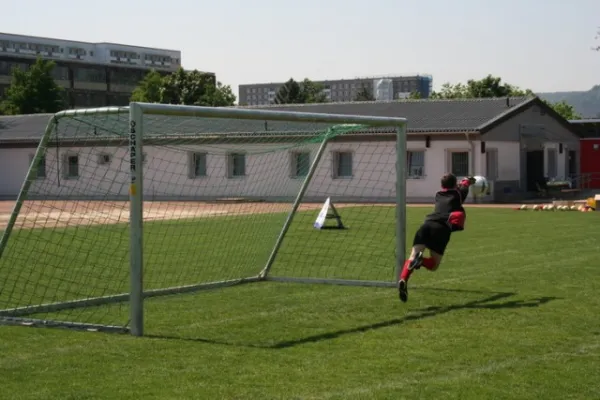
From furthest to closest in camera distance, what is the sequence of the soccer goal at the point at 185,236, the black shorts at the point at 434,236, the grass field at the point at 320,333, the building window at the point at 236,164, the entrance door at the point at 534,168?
the entrance door at the point at 534,168, the building window at the point at 236,164, the black shorts at the point at 434,236, the soccer goal at the point at 185,236, the grass field at the point at 320,333

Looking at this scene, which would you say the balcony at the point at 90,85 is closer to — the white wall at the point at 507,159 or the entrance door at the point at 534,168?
the entrance door at the point at 534,168

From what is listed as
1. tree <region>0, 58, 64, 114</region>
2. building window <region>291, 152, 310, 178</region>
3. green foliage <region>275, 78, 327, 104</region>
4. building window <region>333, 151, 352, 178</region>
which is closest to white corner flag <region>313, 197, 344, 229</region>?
building window <region>291, 152, 310, 178</region>

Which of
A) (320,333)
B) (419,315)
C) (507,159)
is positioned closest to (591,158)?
(507,159)

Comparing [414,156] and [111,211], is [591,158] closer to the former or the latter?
[414,156]

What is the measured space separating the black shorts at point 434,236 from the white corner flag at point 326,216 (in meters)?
11.5

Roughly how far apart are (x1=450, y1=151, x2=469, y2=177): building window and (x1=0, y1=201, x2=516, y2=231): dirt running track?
276cm

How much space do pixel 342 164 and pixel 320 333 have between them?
109ft

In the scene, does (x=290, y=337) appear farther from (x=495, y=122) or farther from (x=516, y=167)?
(x=516, y=167)

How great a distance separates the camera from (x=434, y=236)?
39.9 feet

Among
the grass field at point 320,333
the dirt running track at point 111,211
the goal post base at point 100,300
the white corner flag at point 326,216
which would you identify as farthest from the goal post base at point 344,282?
the white corner flag at point 326,216

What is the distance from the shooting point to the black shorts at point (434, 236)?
1214cm

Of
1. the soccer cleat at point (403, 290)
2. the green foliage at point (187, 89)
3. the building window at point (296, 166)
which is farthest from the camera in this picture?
the green foliage at point (187, 89)

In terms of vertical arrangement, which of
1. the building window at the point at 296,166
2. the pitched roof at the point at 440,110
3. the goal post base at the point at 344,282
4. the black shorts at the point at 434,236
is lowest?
the goal post base at the point at 344,282

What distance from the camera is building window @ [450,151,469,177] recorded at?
41.1 m
